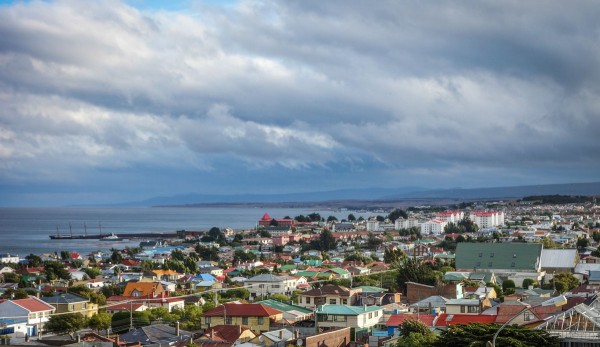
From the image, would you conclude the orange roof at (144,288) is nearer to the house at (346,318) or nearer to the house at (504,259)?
the house at (346,318)

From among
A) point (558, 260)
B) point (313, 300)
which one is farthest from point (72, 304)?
point (558, 260)

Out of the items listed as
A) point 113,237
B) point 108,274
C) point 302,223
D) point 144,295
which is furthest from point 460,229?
point 144,295

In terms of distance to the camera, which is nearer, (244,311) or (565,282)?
(244,311)

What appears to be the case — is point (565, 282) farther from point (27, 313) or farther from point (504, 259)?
point (27, 313)

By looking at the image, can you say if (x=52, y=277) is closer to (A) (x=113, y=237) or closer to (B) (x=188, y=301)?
(B) (x=188, y=301)

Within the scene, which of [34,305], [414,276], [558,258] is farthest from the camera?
[558,258]

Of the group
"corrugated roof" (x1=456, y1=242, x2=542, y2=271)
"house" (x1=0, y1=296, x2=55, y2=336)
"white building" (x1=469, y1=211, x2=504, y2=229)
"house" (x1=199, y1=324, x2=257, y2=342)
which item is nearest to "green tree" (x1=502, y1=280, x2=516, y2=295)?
"corrugated roof" (x1=456, y1=242, x2=542, y2=271)

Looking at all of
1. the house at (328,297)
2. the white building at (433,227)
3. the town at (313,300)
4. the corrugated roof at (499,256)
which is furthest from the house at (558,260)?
the white building at (433,227)
